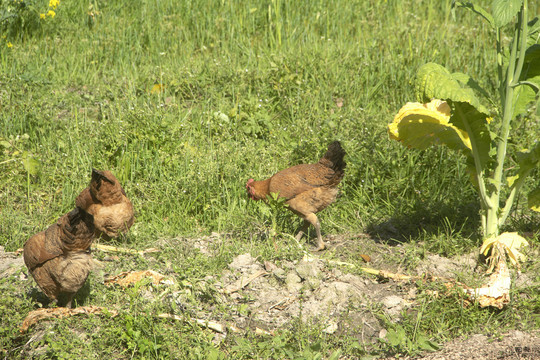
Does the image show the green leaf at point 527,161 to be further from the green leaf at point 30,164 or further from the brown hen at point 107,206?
the green leaf at point 30,164

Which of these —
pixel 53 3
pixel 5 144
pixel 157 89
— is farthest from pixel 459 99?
pixel 53 3

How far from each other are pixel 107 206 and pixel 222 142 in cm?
180

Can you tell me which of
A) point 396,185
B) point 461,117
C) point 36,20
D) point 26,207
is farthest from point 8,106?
point 461,117

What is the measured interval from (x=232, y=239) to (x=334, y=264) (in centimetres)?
107

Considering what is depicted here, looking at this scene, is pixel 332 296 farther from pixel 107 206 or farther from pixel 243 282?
pixel 107 206

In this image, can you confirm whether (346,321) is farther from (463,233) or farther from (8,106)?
(8,106)

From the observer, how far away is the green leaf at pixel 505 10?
4000 millimetres

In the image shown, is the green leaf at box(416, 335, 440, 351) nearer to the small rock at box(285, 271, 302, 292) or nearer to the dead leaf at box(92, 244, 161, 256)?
the small rock at box(285, 271, 302, 292)

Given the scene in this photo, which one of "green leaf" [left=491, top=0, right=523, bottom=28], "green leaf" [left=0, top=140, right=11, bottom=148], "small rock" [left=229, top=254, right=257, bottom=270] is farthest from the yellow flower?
"green leaf" [left=491, top=0, right=523, bottom=28]

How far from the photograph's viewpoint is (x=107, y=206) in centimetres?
551

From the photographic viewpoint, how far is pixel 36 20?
8.70 m

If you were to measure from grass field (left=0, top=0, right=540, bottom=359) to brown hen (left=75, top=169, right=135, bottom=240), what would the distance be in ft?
0.55

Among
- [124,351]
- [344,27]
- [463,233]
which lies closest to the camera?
[124,351]

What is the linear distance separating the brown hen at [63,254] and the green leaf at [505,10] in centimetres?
328
